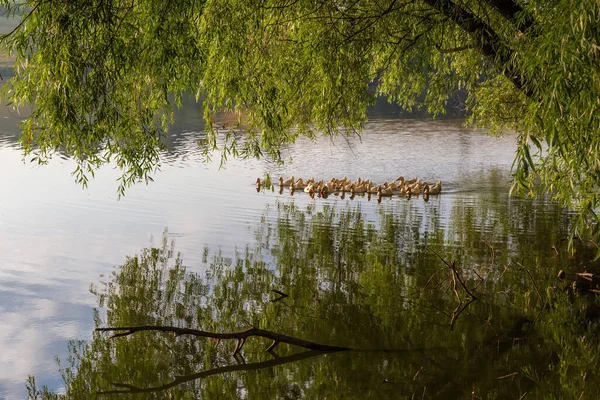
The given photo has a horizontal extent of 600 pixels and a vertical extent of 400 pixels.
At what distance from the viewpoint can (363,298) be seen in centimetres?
1110

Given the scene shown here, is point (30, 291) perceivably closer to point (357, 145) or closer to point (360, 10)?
point (360, 10)

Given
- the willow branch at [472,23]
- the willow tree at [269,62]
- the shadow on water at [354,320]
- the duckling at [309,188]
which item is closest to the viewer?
the willow tree at [269,62]

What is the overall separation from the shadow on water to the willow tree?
192 centimetres

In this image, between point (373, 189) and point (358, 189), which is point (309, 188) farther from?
point (373, 189)

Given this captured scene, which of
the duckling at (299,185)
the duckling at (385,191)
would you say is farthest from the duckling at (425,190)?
the duckling at (299,185)

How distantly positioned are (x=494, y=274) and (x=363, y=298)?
2612mm

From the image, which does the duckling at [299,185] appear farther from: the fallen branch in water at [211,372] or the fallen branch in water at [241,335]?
the fallen branch in water at [211,372]

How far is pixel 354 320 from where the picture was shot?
10.1 meters

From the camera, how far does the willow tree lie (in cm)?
580

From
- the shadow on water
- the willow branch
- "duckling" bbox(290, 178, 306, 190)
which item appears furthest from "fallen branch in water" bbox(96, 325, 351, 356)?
"duckling" bbox(290, 178, 306, 190)

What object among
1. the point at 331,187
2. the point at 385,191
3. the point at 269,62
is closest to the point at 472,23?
the point at 269,62

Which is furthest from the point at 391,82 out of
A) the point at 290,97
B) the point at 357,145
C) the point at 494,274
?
the point at 357,145

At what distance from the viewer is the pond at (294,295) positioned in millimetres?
8164

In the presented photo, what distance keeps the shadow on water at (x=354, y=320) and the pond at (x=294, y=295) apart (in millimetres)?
32
